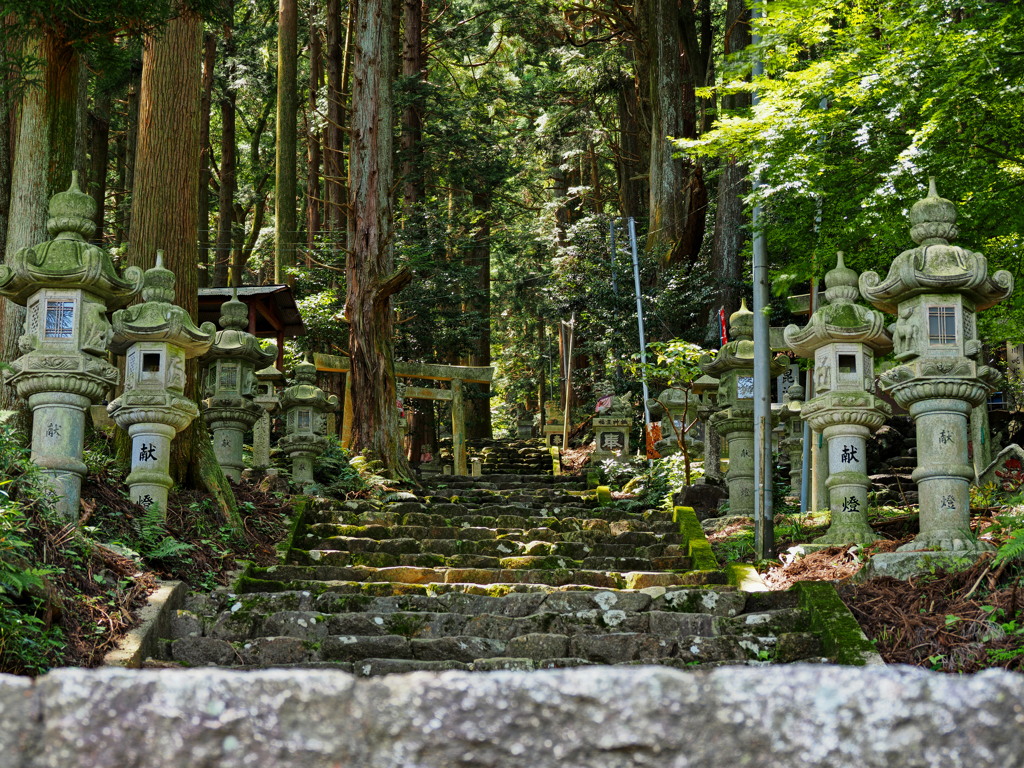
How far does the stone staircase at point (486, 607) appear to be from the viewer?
Answer: 6.79m

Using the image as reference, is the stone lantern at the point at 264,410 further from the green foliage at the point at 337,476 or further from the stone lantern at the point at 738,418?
the stone lantern at the point at 738,418

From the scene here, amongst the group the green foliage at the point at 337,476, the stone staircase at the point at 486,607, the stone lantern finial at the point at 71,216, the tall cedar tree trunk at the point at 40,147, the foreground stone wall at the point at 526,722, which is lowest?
the stone staircase at the point at 486,607

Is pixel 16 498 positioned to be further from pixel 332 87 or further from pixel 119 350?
pixel 332 87

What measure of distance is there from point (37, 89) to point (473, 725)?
32.2 ft

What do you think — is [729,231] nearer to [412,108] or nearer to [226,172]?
[412,108]

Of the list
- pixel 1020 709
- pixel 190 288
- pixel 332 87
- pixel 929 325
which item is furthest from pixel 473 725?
pixel 332 87

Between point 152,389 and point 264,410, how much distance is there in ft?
17.4

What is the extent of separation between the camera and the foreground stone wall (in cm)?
211

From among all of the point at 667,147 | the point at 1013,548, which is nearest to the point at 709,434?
the point at 1013,548

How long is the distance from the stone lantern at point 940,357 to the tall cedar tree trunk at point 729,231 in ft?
40.5

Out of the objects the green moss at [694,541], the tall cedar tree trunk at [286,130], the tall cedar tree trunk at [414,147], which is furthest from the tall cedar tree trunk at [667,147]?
the green moss at [694,541]

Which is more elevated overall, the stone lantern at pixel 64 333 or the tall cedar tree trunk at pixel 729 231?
the tall cedar tree trunk at pixel 729 231

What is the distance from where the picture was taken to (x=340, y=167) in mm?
26750

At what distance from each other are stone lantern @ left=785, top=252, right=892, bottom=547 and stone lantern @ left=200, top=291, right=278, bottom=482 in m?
6.00
